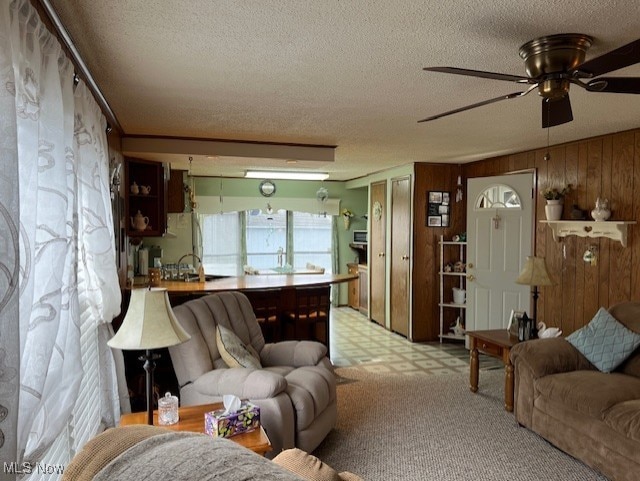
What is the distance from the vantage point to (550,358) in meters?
3.29

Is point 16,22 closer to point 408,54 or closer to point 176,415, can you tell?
point 408,54

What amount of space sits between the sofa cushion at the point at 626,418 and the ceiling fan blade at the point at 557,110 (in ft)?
5.61

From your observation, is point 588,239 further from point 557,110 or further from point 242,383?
point 242,383

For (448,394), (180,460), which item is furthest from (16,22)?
(448,394)

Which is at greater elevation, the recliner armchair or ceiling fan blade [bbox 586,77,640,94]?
A: ceiling fan blade [bbox 586,77,640,94]

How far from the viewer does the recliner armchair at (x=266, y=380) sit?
2.68 metres

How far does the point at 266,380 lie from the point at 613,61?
7.53 feet

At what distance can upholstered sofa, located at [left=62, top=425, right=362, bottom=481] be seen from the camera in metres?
0.80

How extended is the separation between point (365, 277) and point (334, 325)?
1208 millimetres

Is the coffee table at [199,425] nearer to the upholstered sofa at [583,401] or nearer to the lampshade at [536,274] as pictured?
the upholstered sofa at [583,401]

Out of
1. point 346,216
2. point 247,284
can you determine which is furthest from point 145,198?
point 346,216

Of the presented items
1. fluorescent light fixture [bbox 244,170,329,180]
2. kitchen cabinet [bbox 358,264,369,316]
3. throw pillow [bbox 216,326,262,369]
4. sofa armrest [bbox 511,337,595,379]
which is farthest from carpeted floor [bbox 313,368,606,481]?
kitchen cabinet [bbox 358,264,369,316]

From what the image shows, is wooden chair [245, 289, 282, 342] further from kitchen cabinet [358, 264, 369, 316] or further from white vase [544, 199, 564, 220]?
kitchen cabinet [358, 264, 369, 316]

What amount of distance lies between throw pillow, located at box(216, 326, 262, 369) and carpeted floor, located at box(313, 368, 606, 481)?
79 cm
